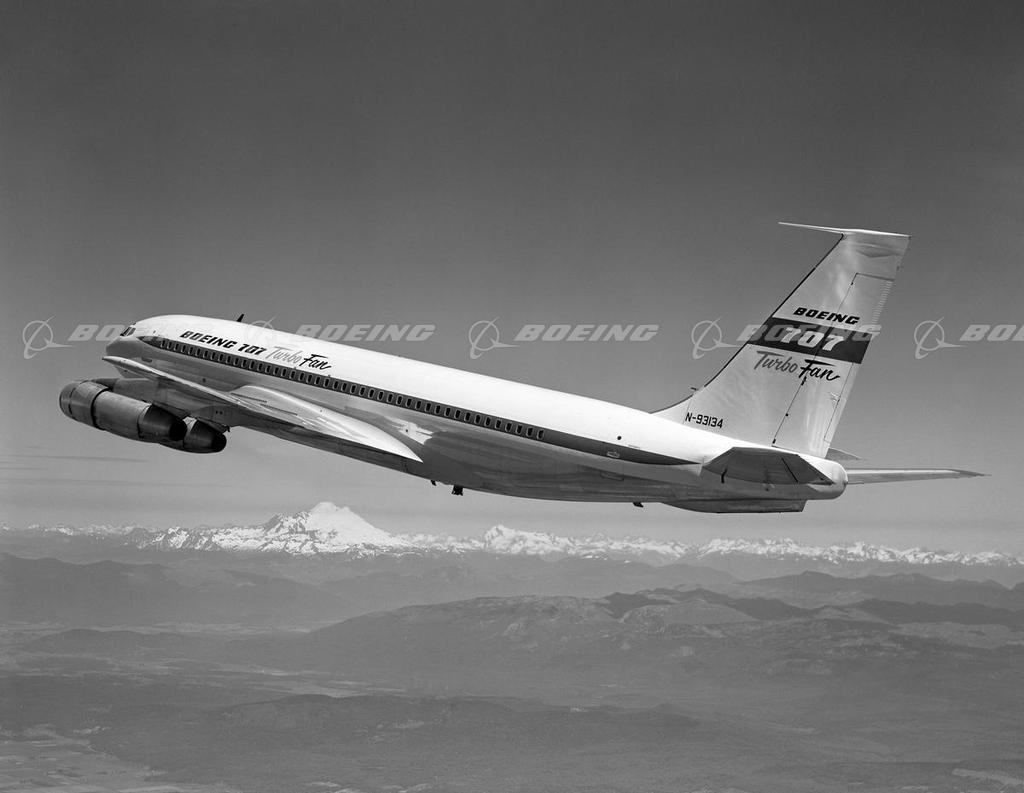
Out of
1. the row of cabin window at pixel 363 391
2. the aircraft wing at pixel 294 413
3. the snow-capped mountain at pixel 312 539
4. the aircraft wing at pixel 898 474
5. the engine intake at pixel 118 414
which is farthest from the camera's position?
the snow-capped mountain at pixel 312 539

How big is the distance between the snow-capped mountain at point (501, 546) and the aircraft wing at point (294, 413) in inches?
2335

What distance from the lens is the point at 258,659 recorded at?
86.4 m

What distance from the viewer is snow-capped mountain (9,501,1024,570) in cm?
9980

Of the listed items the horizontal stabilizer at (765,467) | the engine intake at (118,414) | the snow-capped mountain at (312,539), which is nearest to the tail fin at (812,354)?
the horizontal stabilizer at (765,467)

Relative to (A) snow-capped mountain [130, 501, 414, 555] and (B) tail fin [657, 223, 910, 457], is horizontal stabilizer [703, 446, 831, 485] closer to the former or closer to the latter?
(B) tail fin [657, 223, 910, 457]

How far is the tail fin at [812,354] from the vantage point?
16375mm

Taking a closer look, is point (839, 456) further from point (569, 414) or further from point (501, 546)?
point (501, 546)

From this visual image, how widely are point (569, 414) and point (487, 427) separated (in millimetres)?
1401

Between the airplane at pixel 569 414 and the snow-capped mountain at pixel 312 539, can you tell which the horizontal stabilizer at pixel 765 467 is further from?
the snow-capped mountain at pixel 312 539

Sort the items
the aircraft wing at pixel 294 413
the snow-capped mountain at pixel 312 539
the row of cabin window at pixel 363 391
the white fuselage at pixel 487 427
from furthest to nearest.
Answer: the snow-capped mountain at pixel 312 539 → the aircraft wing at pixel 294 413 → the row of cabin window at pixel 363 391 → the white fuselage at pixel 487 427

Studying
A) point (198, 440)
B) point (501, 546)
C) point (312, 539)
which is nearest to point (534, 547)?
point (501, 546)

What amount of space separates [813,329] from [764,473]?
2.35m

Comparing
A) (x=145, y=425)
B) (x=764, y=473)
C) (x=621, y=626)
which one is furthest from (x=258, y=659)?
(x=764, y=473)

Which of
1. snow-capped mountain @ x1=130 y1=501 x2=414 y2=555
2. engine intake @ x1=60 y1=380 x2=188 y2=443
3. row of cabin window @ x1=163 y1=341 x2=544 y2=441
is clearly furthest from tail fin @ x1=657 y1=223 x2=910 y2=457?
snow-capped mountain @ x1=130 y1=501 x2=414 y2=555
